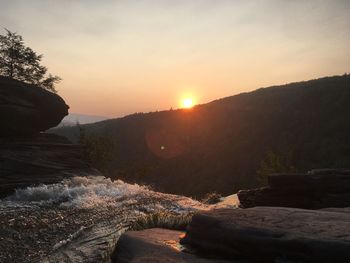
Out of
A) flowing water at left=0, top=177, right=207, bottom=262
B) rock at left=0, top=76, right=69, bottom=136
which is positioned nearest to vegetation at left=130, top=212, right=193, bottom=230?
flowing water at left=0, top=177, right=207, bottom=262

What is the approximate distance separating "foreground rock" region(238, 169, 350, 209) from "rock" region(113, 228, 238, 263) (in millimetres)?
7664

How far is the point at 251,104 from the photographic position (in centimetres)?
10569

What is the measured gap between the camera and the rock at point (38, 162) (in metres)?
26.4

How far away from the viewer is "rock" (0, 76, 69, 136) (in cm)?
3180

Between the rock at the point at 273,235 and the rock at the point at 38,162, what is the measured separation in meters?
19.4

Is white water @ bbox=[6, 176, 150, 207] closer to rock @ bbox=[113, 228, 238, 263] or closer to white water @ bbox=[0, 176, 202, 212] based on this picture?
white water @ bbox=[0, 176, 202, 212]

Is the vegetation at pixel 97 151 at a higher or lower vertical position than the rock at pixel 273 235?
higher

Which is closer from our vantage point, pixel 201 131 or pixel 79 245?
pixel 79 245

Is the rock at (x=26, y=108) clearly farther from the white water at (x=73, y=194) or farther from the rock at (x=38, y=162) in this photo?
the white water at (x=73, y=194)

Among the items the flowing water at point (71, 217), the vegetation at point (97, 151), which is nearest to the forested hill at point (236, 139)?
the vegetation at point (97, 151)

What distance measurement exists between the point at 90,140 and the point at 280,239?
130ft

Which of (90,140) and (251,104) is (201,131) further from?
(90,140)

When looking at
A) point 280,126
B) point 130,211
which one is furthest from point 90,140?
point 280,126

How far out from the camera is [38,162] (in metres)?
29.7
